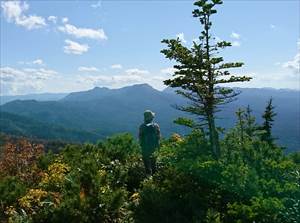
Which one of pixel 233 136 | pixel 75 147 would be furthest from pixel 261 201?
pixel 75 147

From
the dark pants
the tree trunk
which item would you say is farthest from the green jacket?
the tree trunk

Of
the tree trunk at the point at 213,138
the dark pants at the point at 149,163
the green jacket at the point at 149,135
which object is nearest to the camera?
the tree trunk at the point at 213,138

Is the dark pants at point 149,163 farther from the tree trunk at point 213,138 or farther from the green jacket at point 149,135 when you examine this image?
the tree trunk at point 213,138

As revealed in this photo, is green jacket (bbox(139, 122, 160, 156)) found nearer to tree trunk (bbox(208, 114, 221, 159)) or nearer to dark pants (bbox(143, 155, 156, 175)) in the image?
dark pants (bbox(143, 155, 156, 175))

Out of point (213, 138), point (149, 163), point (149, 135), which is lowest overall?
point (149, 163)

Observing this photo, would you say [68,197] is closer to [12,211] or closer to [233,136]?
[12,211]

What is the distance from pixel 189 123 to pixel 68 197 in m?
3.79

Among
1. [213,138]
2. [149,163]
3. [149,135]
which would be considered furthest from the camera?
[149,135]

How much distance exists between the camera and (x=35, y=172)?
1575 centimetres

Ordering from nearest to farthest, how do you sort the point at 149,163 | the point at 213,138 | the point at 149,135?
the point at 213,138 → the point at 149,163 → the point at 149,135

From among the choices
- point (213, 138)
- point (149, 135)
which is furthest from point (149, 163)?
point (213, 138)

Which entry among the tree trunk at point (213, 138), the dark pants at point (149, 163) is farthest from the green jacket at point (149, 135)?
the tree trunk at point (213, 138)

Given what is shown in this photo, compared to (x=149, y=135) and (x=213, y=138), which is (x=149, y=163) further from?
(x=213, y=138)

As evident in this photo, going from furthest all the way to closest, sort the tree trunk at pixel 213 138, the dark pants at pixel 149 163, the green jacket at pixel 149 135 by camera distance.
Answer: the green jacket at pixel 149 135 → the dark pants at pixel 149 163 → the tree trunk at pixel 213 138
